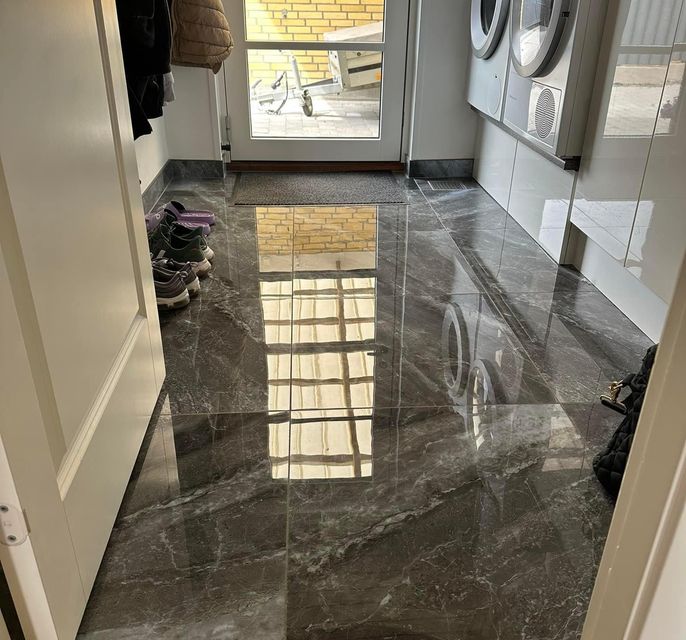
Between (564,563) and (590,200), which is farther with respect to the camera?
(590,200)

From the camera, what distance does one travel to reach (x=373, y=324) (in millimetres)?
2008

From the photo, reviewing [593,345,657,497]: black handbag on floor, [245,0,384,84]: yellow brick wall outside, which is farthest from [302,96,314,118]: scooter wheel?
[593,345,657,497]: black handbag on floor

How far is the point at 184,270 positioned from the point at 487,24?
1904 mm

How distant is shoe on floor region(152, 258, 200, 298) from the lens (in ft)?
7.00

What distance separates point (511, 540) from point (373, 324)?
2.99ft

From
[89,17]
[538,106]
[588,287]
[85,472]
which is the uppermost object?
[89,17]

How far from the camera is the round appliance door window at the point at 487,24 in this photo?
2732 millimetres

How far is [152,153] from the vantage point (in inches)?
123

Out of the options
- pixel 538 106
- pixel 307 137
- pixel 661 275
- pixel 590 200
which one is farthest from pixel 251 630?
pixel 307 137

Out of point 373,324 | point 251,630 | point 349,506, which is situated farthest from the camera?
point 373,324

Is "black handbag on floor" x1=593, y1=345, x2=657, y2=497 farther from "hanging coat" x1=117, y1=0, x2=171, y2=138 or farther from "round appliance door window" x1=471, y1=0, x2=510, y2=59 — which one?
"round appliance door window" x1=471, y1=0, x2=510, y2=59

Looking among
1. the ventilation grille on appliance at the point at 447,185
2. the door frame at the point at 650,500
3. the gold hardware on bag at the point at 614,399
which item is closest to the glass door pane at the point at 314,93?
the ventilation grille on appliance at the point at 447,185

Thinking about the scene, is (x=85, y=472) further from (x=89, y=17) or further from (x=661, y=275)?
(x=661, y=275)

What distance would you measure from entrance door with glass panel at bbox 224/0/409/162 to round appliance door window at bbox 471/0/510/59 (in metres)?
0.48
